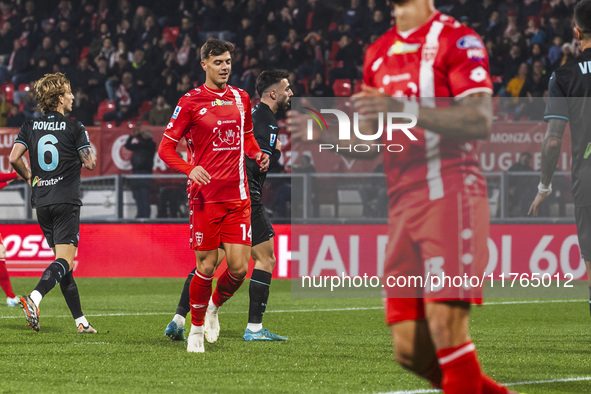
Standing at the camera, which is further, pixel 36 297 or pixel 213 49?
pixel 36 297

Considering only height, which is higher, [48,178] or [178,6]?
[178,6]

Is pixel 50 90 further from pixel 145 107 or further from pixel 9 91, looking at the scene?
pixel 9 91

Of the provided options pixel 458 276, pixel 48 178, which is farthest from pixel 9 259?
pixel 458 276

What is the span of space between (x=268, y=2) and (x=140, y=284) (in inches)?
374

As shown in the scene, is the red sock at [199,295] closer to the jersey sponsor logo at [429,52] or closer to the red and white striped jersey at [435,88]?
the red and white striped jersey at [435,88]

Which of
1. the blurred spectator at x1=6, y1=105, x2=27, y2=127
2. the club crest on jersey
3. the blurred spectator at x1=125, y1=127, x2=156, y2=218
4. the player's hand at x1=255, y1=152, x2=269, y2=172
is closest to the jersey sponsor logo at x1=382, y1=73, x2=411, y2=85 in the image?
the club crest on jersey

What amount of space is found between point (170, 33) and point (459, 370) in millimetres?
18926

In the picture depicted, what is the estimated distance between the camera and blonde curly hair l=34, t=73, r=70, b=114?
26.7ft

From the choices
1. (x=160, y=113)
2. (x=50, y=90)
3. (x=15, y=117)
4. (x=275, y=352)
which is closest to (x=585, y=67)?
(x=275, y=352)

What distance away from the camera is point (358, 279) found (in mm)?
13930

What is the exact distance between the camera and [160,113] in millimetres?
17922

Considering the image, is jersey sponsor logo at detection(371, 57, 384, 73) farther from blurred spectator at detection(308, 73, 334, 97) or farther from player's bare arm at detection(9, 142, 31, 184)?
blurred spectator at detection(308, 73, 334, 97)

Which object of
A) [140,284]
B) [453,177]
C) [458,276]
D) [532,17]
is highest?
[532,17]

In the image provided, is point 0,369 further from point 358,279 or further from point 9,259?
point 9,259
